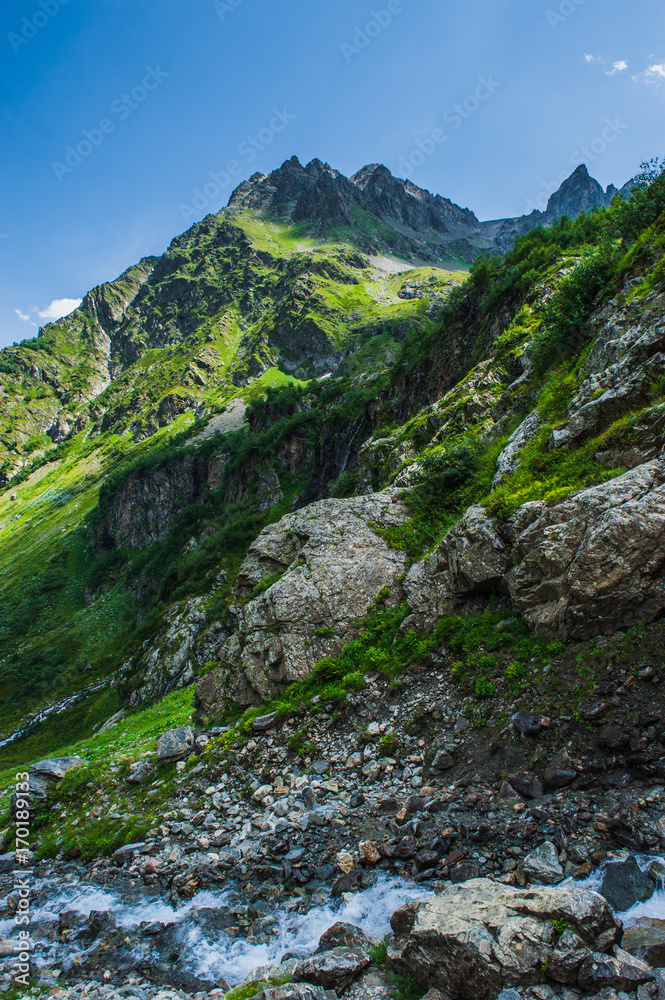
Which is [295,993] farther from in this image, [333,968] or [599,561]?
[599,561]

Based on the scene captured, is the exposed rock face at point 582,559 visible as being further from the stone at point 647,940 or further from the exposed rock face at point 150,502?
the exposed rock face at point 150,502

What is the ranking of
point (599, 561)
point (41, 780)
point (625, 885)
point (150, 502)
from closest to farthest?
1. point (625, 885)
2. point (599, 561)
3. point (41, 780)
4. point (150, 502)

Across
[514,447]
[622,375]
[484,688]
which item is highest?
[622,375]

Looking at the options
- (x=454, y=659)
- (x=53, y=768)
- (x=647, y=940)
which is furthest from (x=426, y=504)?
(x=53, y=768)

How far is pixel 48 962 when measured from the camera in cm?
774

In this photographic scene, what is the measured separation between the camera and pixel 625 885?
18.7 feet

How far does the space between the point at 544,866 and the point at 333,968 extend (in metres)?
3.30

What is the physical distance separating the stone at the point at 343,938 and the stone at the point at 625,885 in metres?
3.53

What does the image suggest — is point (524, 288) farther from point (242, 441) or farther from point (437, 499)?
point (242, 441)

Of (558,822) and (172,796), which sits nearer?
(558,822)

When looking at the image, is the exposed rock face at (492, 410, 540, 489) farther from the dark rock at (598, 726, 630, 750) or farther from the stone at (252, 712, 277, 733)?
the stone at (252, 712, 277, 733)

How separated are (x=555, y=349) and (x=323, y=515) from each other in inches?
488

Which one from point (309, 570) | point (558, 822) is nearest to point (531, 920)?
point (558, 822)

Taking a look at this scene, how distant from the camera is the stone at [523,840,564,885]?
6105mm
